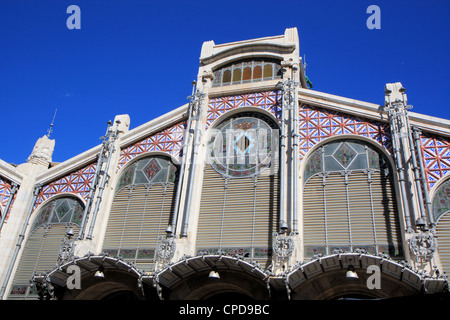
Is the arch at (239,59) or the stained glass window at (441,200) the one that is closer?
the stained glass window at (441,200)

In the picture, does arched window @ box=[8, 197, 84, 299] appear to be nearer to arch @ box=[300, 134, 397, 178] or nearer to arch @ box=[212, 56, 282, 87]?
arch @ box=[212, 56, 282, 87]

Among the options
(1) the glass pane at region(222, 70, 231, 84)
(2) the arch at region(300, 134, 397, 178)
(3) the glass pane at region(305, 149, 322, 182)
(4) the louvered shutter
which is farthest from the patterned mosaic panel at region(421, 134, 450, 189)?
(1) the glass pane at region(222, 70, 231, 84)

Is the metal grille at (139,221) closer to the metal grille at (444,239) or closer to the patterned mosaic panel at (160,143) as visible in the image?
the patterned mosaic panel at (160,143)

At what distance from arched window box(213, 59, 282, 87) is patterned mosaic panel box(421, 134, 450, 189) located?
25.9ft

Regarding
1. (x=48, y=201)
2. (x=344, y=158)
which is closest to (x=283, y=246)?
(x=344, y=158)

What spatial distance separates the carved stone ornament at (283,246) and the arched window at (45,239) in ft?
33.6

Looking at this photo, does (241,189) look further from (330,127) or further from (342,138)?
(342,138)

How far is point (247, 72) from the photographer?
72.9 ft

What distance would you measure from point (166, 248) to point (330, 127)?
903 cm

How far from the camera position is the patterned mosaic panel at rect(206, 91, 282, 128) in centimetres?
2020

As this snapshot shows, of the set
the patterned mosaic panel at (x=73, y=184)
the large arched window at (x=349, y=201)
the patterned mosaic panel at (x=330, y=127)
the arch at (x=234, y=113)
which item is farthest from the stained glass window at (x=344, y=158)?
the patterned mosaic panel at (x=73, y=184)

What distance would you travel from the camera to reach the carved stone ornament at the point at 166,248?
1636cm

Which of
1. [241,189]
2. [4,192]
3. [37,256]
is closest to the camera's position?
[241,189]

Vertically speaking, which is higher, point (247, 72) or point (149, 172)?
point (247, 72)
